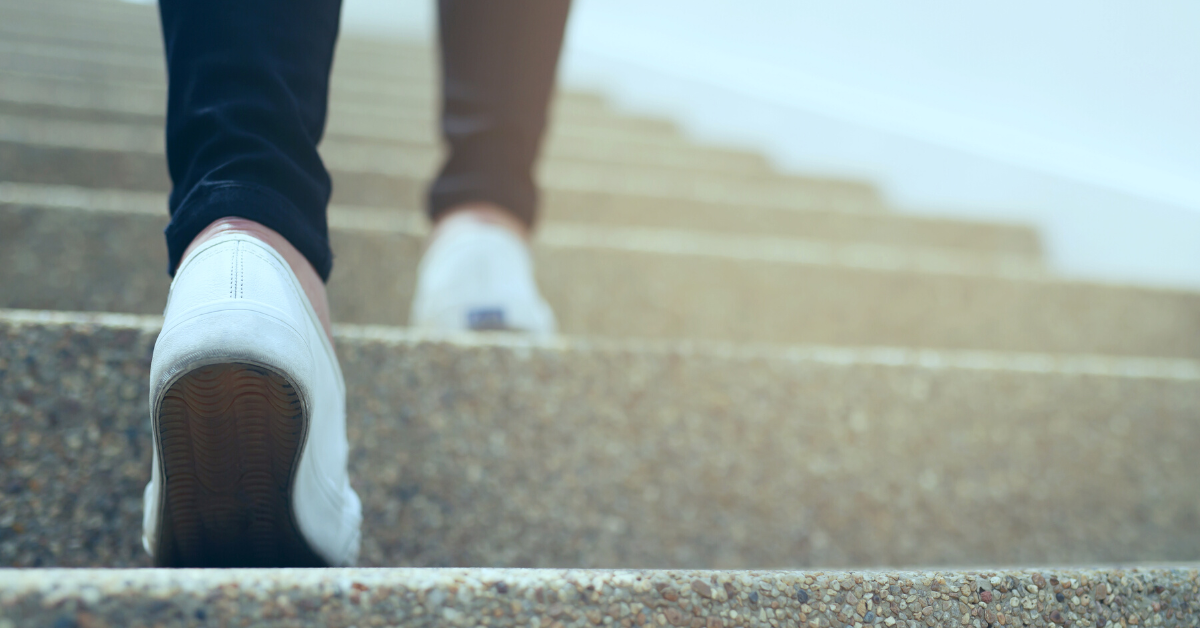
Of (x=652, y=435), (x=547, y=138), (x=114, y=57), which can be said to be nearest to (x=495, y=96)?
(x=652, y=435)

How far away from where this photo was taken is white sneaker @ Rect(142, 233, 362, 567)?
0.37m

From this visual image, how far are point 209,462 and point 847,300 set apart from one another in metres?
0.91

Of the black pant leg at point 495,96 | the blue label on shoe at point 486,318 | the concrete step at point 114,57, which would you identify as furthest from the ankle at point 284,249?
the concrete step at point 114,57

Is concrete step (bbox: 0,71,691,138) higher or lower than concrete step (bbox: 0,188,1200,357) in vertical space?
lower

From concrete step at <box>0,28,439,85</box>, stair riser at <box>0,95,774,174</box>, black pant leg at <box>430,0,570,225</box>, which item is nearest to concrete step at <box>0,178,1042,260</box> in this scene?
stair riser at <box>0,95,774,174</box>

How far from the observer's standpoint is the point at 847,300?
1111mm

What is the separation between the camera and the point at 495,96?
0.84 m

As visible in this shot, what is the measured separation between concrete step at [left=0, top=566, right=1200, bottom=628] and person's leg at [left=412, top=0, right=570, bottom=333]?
0.42m

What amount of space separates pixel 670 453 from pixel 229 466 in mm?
396

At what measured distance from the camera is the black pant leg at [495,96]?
784 mm

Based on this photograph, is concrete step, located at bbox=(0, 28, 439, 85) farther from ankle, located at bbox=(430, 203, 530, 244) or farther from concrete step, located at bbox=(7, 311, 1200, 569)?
concrete step, located at bbox=(7, 311, 1200, 569)

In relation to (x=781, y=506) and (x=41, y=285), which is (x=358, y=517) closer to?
(x=781, y=506)

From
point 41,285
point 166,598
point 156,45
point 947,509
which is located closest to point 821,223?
point 947,509

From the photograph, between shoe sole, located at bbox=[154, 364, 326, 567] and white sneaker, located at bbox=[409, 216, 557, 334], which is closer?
shoe sole, located at bbox=[154, 364, 326, 567]
